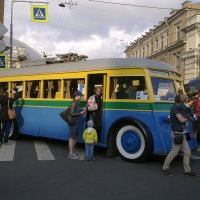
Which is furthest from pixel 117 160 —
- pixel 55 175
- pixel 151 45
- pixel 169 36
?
pixel 151 45

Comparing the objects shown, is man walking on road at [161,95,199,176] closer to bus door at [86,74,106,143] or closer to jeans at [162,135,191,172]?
jeans at [162,135,191,172]

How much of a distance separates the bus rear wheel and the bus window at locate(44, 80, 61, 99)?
258 centimetres

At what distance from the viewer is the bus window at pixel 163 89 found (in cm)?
848

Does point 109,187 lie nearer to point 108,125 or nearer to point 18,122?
point 108,125

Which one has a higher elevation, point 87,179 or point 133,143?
point 133,143

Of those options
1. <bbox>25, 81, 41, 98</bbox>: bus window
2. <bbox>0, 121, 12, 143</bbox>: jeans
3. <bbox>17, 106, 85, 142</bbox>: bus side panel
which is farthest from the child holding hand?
<bbox>0, 121, 12, 143</bbox>: jeans

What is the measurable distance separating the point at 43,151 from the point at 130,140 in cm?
258

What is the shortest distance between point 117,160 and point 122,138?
526 mm

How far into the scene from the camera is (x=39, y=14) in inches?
738

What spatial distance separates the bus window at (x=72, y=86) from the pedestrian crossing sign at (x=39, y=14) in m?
9.36

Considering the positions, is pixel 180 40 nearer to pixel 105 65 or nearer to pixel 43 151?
Answer: pixel 105 65

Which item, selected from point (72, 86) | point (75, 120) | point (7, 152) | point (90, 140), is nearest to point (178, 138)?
point (90, 140)

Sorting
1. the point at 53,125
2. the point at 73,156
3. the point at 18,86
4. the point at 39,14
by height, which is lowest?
the point at 73,156

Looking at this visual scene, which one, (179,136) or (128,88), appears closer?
(179,136)
